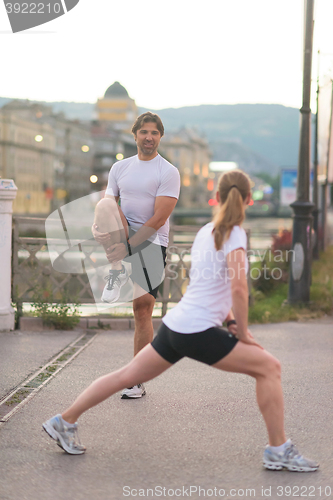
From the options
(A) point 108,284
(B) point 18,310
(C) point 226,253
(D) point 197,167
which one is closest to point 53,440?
(A) point 108,284

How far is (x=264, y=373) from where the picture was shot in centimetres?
349

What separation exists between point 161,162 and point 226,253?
1730 millimetres

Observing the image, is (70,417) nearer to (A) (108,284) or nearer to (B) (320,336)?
(A) (108,284)

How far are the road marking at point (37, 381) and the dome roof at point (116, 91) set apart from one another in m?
163

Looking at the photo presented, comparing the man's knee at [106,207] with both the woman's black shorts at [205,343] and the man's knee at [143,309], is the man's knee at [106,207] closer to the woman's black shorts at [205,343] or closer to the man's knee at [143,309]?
the man's knee at [143,309]

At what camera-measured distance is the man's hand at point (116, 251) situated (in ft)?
15.6

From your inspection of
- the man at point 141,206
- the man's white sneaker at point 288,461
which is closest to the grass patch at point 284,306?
the man at point 141,206

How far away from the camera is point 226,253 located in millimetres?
3348

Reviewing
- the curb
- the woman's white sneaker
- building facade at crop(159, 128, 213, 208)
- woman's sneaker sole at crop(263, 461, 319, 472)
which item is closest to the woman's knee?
woman's sneaker sole at crop(263, 461, 319, 472)

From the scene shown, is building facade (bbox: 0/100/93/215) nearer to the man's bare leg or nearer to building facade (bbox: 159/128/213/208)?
building facade (bbox: 159/128/213/208)

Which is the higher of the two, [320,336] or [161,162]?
[161,162]

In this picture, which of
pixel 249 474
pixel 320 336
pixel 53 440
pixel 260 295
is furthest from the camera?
pixel 260 295

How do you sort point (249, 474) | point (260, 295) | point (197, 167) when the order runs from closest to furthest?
point (249, 474)
point (260, 295)
point (197, 167)

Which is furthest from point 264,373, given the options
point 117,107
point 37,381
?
point 117,107
